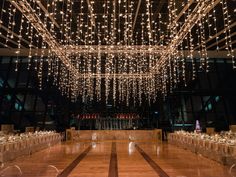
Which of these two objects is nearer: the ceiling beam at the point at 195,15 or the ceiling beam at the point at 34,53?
the ceiling beam at the point at 195,15

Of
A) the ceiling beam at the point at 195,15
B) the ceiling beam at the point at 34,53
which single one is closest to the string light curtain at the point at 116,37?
the ceiling beam at the point at 195,15

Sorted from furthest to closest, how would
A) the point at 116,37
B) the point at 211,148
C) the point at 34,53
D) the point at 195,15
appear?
1. the point at 34,53
2. the point at 116,37
3. the point at 195,15
4. the point at 211,148

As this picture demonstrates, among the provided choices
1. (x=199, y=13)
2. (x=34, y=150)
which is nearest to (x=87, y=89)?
(x=34, y=150)

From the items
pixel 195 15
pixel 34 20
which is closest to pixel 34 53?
pixel 34 20

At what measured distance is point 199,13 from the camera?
20.9ft

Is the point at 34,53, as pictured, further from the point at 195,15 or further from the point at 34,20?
the point at 195,15

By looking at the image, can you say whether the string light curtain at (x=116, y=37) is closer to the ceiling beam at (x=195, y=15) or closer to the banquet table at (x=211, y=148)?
the ceiling beam at (x=195, y=15)

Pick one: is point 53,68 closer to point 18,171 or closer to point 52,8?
point 52,8

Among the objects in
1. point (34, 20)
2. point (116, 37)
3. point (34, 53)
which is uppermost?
point (34, 53)

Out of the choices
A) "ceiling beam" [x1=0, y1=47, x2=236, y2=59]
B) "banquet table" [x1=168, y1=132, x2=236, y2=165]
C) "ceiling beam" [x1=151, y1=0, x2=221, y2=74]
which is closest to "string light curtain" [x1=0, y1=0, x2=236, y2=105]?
"ceiling beam" [x1=151, y1=0, x2=221, y2=74]

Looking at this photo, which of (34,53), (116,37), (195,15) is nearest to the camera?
(195,15)

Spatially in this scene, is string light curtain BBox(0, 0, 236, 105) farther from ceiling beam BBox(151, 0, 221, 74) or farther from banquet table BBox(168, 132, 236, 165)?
banquet table BBox(168, 132, 236, 165)

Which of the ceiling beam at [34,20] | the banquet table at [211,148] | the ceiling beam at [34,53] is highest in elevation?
the ceiling beam at [34,53]

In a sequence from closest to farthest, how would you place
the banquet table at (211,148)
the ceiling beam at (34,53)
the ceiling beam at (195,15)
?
the banquet table at (211,148)
the ceiling beam at (195,15)
the ceiling beam at (34,53)
